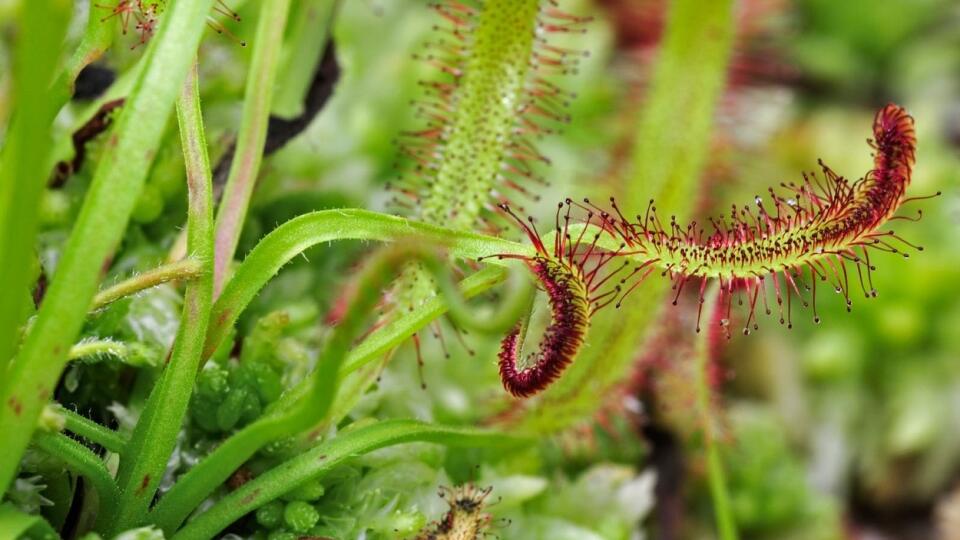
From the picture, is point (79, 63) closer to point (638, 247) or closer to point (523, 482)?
point (638, 247)

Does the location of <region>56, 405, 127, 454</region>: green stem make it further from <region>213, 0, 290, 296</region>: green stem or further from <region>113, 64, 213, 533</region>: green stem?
<region>213, 0, 290, 296</region>: green stem

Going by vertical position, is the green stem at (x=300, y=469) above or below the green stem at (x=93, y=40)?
below

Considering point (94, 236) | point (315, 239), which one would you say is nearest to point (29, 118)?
point (94, 236)

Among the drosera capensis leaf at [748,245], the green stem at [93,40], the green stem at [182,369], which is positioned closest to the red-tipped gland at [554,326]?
the drosera capensis leaf at [748,245]

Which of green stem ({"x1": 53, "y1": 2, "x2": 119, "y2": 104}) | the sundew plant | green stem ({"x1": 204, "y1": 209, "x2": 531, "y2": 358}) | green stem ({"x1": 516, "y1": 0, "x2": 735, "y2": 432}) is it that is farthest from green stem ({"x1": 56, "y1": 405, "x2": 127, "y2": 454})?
green stem ({"x1": 516, "y1": 0, "x2": 735, "y2": 432})

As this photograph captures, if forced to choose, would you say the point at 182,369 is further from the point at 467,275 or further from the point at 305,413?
the point at 467,275

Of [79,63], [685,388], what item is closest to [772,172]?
[685,388]

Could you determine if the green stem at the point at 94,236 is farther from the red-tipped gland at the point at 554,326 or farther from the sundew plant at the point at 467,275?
the red-tipped gland at the point at 554,326
